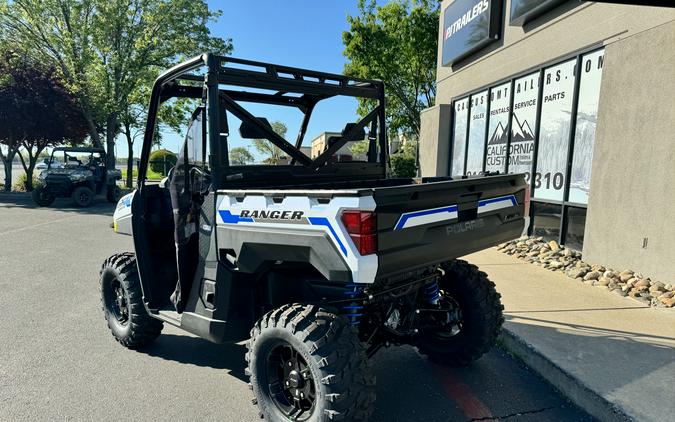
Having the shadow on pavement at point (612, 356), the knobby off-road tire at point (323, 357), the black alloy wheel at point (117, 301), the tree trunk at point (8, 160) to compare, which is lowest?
the shadow on pavement at point (612, 356)

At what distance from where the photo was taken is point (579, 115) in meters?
7.62

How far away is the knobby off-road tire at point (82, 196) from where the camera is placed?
16.1 metres

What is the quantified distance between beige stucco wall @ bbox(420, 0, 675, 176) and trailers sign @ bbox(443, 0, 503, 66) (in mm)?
224

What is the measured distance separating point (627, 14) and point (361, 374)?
6.94m

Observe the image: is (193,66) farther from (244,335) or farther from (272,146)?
(244,335)

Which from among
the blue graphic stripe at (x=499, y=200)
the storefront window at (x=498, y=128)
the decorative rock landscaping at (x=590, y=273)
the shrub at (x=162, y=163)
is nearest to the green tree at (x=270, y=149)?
the shrub at (x=162, y=163)

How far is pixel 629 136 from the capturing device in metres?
6.14

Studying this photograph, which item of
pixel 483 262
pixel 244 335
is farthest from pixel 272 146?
pixel 483 262

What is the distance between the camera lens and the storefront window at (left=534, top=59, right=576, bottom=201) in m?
7.94

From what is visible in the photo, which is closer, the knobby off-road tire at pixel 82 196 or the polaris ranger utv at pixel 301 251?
the polaris ranger utv at pixel 301 251

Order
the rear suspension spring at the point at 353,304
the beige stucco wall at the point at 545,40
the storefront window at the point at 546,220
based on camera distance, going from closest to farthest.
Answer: the rear suspension spring at the point at 353,304 < the beige stucco wall at the point at 545,40 < the storefront window at the point at 546,220

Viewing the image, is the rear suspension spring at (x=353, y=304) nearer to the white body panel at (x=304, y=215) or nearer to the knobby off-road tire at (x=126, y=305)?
the white body panel at (x=304, y=215)

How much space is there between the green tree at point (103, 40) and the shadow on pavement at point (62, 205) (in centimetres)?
566

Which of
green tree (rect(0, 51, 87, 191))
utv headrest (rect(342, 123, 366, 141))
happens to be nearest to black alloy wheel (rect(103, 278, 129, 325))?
utv headrest (rect(342, 123, 366, 141))
